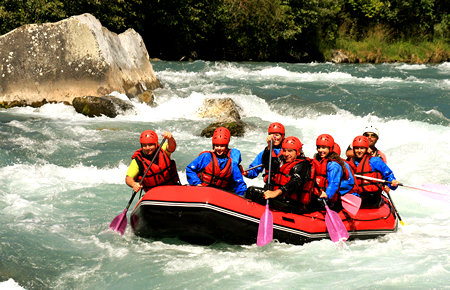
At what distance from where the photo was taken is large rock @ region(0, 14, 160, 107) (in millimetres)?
11883

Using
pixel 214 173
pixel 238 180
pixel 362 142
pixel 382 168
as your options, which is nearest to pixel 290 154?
pixel 238 180

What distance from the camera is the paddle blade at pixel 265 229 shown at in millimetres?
4984

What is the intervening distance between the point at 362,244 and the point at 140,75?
9464 millimetres

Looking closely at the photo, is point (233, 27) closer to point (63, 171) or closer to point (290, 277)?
point (63, 171)

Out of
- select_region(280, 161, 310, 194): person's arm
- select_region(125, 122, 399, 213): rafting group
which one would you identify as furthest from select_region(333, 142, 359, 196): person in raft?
select_region(280, 161, 310, 194): person's arm

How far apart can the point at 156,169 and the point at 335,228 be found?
1.84m

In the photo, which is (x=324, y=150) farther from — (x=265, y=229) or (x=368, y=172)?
(x=265, y=229)

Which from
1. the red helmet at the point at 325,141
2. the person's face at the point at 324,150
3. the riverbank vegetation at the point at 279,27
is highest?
the riverbank vegetation at the point at 279,27

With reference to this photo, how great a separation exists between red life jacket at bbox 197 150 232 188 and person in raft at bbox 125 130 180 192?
34cm

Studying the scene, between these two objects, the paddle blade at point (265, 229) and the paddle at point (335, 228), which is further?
the paddle at point (335, 228)

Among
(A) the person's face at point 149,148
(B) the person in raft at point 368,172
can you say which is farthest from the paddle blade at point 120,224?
(B) the person in raft at point 368,172

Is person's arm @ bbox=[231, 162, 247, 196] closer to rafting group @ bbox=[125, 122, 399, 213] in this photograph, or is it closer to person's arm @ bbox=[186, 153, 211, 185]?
rafting group @ bbox=[125, 122, 399, 213]

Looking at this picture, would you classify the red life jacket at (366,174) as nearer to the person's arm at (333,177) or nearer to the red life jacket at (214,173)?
the person's arm at (333,177)

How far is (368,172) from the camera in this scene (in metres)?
5.68
